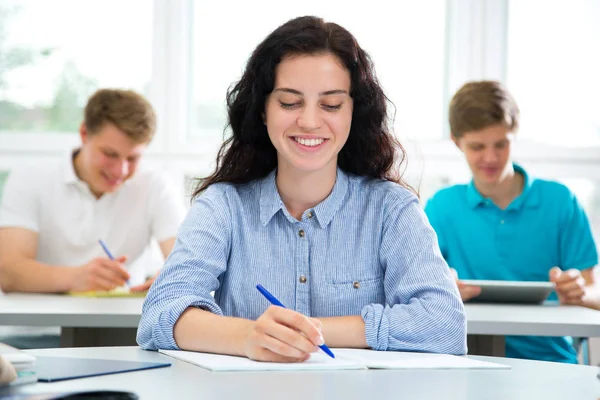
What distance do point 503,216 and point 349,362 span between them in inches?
73.1

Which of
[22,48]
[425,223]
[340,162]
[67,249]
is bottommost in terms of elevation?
[67,249]

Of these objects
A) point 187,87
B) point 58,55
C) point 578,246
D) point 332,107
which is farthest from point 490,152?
point 58,55

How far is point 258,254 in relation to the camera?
1.83m

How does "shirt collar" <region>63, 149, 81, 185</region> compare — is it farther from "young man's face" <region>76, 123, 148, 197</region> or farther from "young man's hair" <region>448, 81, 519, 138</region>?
"young man's hair" <region>448, 81, 519, 138</region>

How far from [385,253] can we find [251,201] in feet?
1.03

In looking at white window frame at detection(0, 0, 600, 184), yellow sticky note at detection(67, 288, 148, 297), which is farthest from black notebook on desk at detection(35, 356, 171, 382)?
white window frame at detection(0, 0, 600, 184)

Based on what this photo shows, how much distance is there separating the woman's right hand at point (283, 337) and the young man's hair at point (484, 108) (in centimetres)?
184

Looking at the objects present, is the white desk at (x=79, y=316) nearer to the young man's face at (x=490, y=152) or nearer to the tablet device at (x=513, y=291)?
the tablet device at (x=513, y=291)

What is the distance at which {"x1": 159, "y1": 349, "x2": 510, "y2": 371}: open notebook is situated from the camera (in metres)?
1.38

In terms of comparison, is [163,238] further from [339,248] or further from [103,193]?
[339,248]

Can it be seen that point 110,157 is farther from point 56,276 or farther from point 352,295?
point 352,295

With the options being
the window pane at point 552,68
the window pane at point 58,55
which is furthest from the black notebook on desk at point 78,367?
the window pane at point 552,68

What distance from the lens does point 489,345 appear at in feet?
7.62

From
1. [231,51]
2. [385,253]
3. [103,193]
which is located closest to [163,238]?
[103,193]
